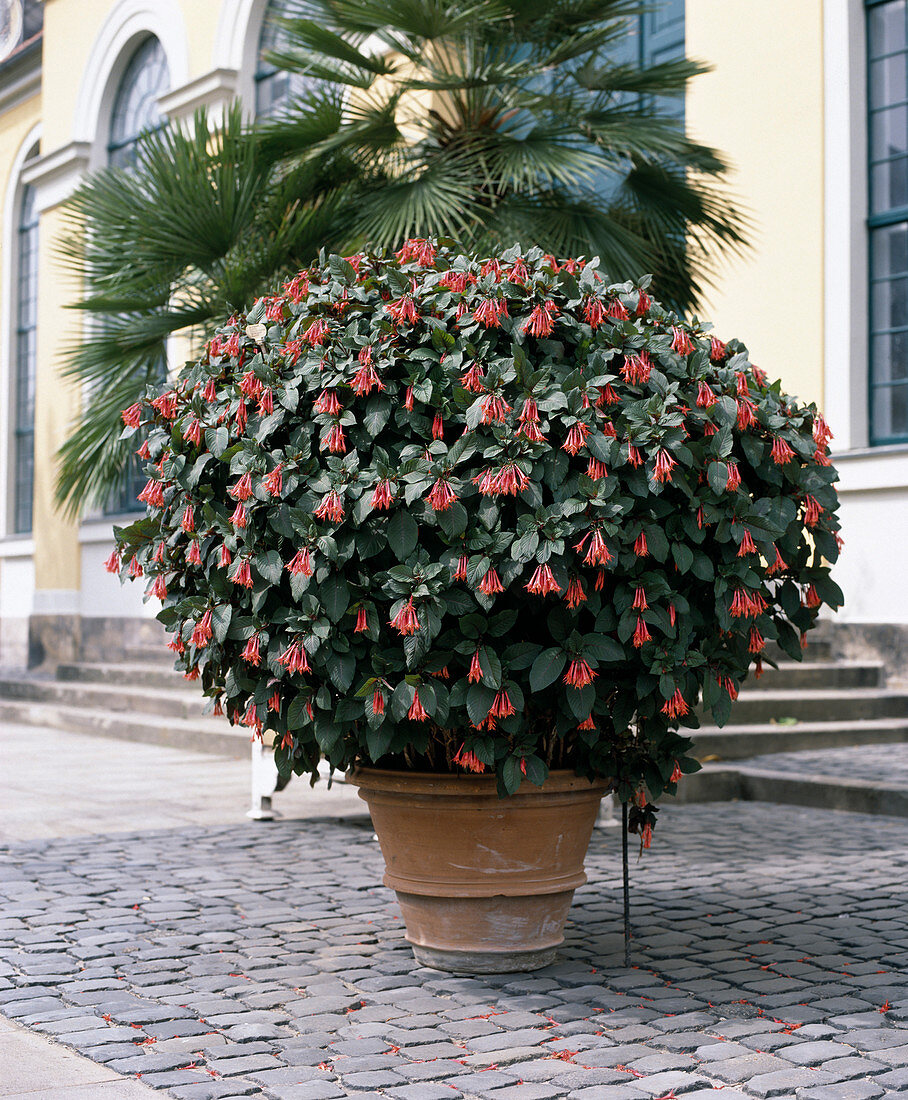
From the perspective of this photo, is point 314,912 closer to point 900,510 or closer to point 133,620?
point 900,510

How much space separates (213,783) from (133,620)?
775cm

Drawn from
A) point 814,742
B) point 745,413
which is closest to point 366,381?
point 745,413

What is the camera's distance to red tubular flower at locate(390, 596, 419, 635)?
11.8ft

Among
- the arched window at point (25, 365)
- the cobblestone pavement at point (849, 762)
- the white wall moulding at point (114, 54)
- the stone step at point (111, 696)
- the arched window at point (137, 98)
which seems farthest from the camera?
the arched window at point (25, 365)

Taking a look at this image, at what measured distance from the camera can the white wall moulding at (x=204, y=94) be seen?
14.6 metres

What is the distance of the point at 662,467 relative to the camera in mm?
3658

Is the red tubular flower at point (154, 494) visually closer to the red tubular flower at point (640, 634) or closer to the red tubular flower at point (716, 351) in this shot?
the red tubular flower at point (640, 634)

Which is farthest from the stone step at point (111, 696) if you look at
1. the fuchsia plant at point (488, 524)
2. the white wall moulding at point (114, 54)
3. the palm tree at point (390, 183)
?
the fuchsia plant at point (488, 524)

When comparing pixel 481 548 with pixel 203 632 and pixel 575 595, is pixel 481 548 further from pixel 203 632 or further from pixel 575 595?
pixel 203 632

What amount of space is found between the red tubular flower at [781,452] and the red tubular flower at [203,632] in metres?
1.74

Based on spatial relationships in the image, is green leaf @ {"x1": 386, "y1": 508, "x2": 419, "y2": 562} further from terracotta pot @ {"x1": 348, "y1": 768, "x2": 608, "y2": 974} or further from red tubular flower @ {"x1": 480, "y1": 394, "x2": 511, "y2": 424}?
terracotta pot @ {"x1": 348, "y1": 768, "x2": 608, "y2": 974}

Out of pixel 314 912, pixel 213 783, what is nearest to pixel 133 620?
pixel 213 783

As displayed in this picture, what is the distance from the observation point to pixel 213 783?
888 cm

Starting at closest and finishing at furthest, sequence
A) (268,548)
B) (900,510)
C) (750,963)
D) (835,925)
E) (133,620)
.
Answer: (268,548) → (750,963) → (835,925) → (900,510) → (133,620)
